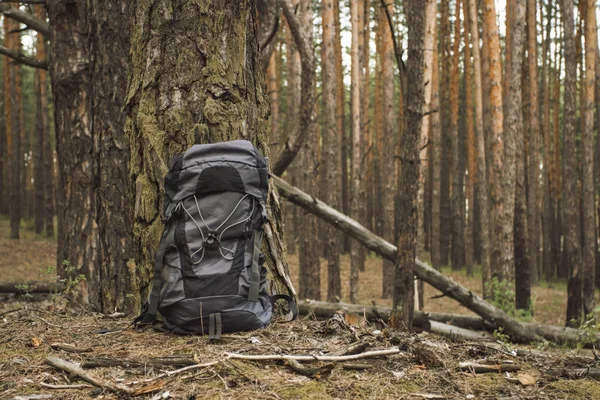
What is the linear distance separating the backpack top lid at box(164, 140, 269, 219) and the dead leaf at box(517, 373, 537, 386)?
1626 millimetres

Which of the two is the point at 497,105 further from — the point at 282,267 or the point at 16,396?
the point at 16,396

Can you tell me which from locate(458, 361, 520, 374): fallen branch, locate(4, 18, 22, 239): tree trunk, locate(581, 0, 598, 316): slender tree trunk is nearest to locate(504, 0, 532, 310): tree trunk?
locate(581, 0, 598, 316): slender tree trunk

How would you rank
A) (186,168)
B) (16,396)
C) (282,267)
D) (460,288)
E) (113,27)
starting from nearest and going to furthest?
1. (16,396)
2. (186,168)
3. (282,267)
4. (113,27)
5. (460,288)

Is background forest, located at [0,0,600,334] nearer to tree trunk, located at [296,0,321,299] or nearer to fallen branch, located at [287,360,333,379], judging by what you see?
tree trunk, located at [296,0,321,299]

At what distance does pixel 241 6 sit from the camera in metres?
3.70

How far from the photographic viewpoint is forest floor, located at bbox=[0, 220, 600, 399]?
2.39 m

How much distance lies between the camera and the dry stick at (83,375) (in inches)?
91.6

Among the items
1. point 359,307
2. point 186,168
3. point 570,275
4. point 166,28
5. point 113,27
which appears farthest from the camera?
point 570,275

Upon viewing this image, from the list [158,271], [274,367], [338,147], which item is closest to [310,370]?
[274,367]

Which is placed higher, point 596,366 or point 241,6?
point 241,6

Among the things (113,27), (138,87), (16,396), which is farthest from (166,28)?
(16,396)

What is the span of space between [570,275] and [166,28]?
35.4 ft

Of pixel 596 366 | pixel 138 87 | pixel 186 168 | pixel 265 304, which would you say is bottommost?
pixel 596 366

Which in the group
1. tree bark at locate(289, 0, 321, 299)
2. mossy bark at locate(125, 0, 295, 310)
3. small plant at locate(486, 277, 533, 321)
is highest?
mossy bark at locate(125, 0, 295, 310)
